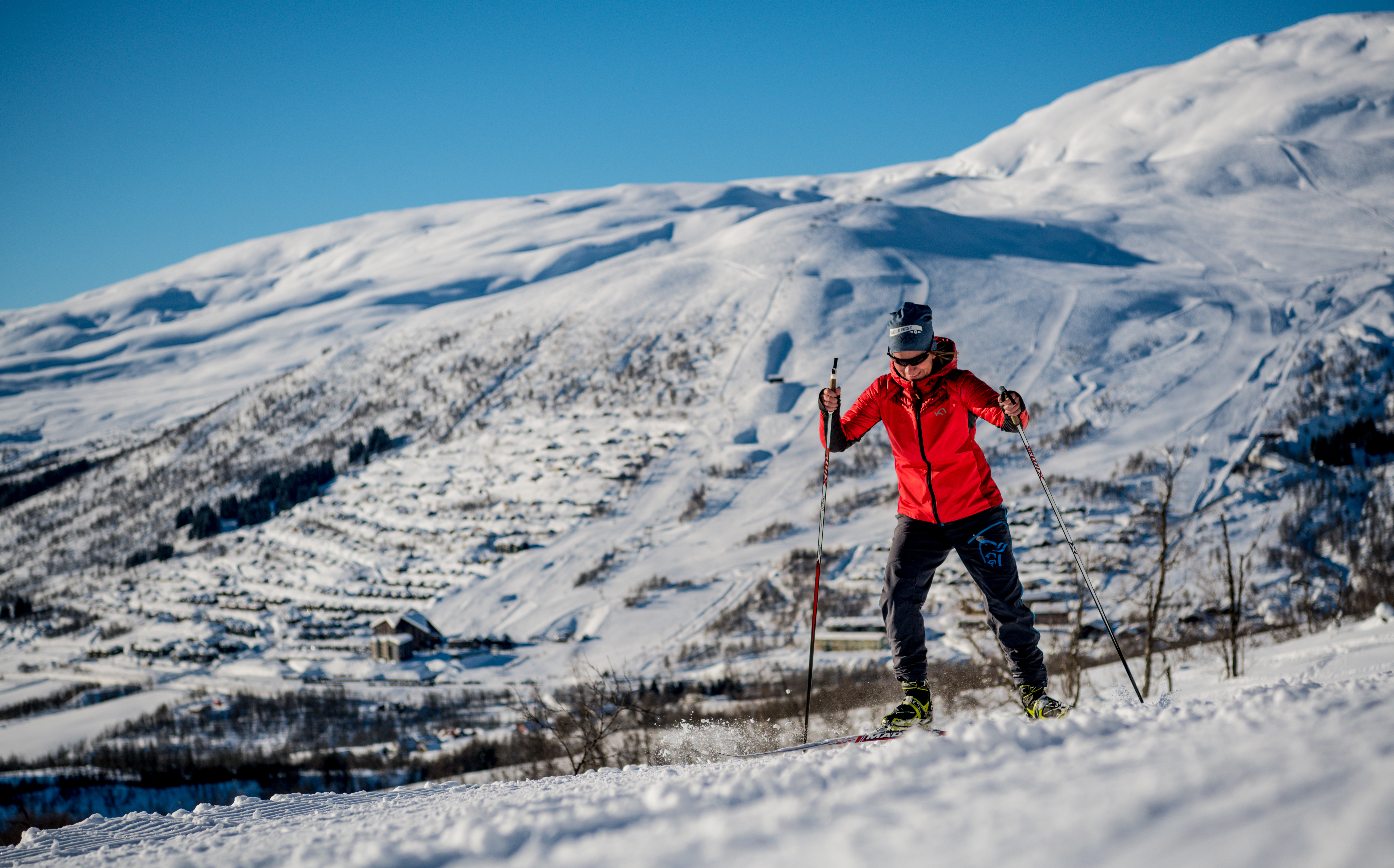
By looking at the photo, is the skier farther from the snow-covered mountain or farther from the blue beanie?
the snow-covered mountain

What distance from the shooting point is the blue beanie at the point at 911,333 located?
4.42 metres

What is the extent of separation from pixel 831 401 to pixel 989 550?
49.7 inches

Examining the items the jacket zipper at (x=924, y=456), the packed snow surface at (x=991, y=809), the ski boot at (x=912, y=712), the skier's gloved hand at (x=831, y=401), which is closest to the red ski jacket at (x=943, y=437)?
the jacket zipper at (x=924, y=456)

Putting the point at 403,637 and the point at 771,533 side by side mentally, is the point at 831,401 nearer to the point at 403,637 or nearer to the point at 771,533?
the point at 771,533

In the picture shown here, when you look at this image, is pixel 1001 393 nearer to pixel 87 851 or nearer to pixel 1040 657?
pixel 1040 657

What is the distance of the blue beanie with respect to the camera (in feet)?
14.5

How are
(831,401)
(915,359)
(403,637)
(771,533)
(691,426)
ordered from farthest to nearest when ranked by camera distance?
(691,426)
(771,533)
(403,637)
(831,401)
(915,359)

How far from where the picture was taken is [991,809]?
1.95 metres

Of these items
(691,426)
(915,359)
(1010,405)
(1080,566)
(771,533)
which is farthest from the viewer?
(691,426)

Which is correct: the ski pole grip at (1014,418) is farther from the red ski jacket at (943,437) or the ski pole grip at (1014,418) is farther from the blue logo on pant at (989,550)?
the blue logo on pant at (989,550)

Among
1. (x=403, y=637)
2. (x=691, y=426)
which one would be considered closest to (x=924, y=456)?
(x=403, y=637)

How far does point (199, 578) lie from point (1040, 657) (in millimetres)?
89026

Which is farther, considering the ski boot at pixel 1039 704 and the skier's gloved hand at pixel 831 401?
the skier's gloved hand at pixel 831 401

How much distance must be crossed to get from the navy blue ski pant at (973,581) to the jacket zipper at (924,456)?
9 cm
